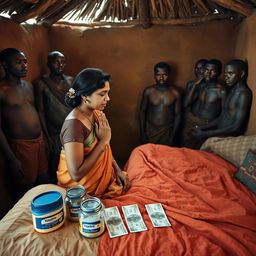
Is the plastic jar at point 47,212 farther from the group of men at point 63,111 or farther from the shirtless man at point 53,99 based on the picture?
the shirtless man at point 53,99

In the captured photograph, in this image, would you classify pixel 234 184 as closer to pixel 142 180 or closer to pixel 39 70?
pixel 142 180

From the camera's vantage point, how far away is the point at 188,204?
143cm

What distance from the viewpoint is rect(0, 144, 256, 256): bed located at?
104 centimetres

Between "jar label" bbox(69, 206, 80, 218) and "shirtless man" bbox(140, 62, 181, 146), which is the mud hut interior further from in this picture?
"jar label" bbox(69, 206, 80, 218)

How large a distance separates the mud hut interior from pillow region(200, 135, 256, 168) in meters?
1.07

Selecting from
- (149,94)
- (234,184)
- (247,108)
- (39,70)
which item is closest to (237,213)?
(234,184)

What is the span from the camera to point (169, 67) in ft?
10.2

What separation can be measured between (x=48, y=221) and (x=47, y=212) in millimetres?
57

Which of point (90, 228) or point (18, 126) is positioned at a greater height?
point (18, 126)

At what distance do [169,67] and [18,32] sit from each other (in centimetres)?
194

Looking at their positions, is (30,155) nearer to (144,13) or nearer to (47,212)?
(47,212)

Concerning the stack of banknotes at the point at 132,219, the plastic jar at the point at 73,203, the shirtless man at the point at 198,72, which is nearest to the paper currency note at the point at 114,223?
the stack of banknotes at the point at 132,219

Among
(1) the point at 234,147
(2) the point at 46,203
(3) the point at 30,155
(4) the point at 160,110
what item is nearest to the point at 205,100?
(4) the point at 160,110

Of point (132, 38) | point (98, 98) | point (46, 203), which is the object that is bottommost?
point (46, 203)
